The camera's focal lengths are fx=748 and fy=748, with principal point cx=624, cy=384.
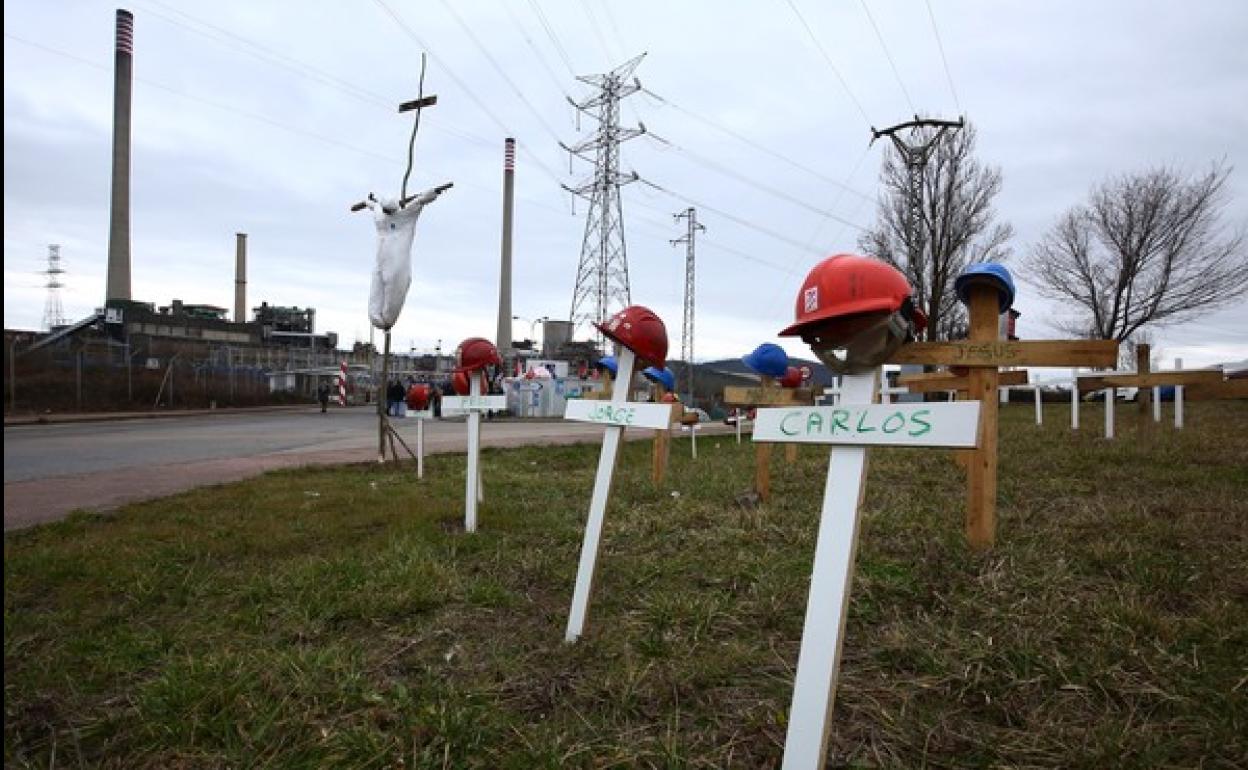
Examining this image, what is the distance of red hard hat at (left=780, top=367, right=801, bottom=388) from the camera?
7551mm

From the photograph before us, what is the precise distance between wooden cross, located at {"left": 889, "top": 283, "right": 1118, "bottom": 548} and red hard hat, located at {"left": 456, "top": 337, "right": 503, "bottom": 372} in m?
3.36

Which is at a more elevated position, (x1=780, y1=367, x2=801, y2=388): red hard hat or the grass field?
(x1=780, y1=367, x2=801, y2=388): red hard hat

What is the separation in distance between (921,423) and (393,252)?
7.15 meters

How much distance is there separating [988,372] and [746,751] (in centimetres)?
272

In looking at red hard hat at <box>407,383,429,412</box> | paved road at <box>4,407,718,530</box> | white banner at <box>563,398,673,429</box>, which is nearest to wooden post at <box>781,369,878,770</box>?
white banner at <box>563,398,673,429</box>

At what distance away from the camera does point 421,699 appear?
253 centimetres

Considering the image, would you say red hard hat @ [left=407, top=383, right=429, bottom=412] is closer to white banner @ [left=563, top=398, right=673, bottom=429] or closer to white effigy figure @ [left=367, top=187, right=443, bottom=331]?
white effigy figure @ [left=367, top=187, right=443, bottom=331]

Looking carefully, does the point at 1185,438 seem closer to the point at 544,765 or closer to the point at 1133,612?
the point at 1133,612

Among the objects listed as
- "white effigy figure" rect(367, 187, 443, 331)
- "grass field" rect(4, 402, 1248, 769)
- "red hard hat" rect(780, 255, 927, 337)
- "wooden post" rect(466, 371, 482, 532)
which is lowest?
"grass field" rect(4, 402, 1248, 769)

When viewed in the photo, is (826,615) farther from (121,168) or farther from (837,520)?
(121,168)

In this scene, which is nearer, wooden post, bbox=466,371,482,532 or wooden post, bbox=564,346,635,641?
wooden post, bbox=564,346,635,641

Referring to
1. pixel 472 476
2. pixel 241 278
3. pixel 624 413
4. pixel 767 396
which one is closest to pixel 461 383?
pixel 472 476

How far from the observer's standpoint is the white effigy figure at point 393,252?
8.03m

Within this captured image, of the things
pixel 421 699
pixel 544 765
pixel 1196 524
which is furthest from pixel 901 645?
pixel 1196 524
